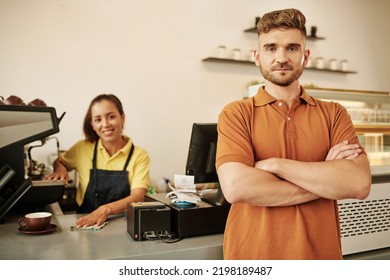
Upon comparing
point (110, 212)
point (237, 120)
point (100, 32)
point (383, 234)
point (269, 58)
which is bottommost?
point (383, 234)

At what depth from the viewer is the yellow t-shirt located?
1962 mm

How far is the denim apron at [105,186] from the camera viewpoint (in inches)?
78.6

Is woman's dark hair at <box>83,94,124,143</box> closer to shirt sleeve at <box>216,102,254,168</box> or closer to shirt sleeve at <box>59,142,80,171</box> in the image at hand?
shirt sleeve at <box>59,142,80,171</box>

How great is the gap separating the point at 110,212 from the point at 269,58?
0.92m

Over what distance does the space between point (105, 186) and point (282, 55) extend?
125cm

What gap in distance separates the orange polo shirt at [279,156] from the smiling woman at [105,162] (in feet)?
2.89

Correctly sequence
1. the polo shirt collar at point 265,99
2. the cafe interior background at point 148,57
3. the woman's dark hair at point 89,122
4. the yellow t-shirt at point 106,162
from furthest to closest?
the cafe interior background at point 148,57 < the woman's dark hair at point 89,122 < the yellow t-shirt at point 106,162 < the polo shirt collar at point 265,99

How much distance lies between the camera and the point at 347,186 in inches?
43.2

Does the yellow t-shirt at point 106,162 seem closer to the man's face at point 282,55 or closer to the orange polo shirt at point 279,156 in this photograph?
the orange polo shirt at point 279,156

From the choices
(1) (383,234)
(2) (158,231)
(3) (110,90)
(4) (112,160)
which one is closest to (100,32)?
(3) (110,90)

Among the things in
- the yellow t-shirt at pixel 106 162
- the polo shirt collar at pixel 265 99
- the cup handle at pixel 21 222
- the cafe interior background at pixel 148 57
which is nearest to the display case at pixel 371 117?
the polo shirt collar at pixel 265 99

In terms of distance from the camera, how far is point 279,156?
115 cm

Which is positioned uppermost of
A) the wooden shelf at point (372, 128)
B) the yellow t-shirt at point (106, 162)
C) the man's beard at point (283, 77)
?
the man's beard at point (283, 77)
